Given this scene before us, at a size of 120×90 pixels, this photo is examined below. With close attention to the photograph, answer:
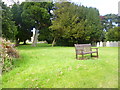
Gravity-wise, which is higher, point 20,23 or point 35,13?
point 35,13

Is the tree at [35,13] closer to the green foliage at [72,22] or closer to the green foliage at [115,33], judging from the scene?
the green foliage at [72,22]

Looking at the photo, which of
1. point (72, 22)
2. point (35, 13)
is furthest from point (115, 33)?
point (35, 13)

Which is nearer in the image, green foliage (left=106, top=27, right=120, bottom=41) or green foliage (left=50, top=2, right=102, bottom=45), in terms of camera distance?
green foliage (left=106, top=27, right=120, bottom=41)

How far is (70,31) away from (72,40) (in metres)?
1.51

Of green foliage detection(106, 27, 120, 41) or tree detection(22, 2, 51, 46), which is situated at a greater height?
tree detection(22, 2, 51, 46)

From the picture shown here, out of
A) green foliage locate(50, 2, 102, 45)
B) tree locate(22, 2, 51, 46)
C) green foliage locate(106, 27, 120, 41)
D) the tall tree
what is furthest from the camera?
the tall tree

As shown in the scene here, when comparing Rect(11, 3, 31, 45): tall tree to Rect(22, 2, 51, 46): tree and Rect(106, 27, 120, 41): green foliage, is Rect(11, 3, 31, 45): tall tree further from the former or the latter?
Rect(106, 27, 120, 41): green foliage

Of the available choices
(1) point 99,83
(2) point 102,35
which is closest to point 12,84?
(1) point 99,83

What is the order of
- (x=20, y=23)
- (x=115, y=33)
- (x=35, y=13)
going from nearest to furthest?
(x=115, y=33) → (x=35, y=13) → (x=20, y=23)

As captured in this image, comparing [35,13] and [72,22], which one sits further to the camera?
[72,22]

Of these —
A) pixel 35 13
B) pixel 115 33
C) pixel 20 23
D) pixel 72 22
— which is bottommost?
pixel 115 33

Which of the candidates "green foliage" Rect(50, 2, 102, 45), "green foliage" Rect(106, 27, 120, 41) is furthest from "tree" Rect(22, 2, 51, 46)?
"green foliage" Rect(106, 27, 120, 41)

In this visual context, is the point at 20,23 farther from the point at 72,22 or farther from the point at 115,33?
the point at 115,33

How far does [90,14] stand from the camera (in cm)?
1419
